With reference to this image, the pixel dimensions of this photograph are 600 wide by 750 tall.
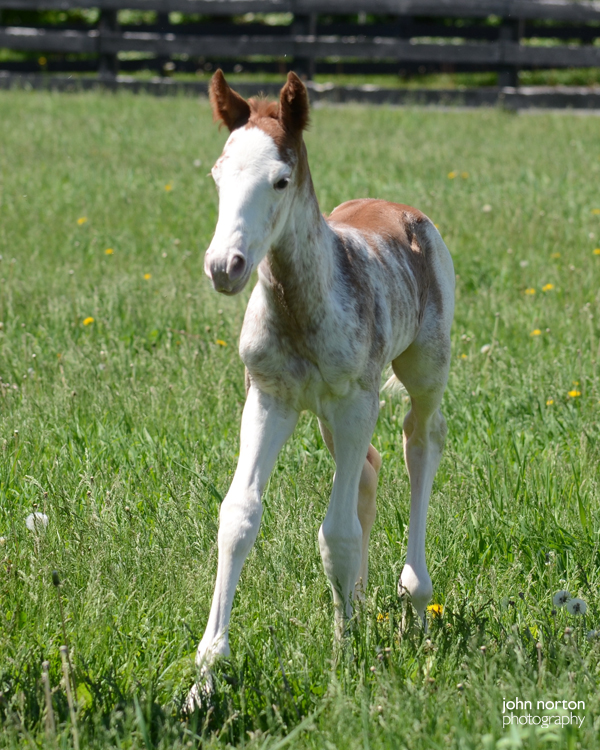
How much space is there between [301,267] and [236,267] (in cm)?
47

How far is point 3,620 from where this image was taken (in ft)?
8.23

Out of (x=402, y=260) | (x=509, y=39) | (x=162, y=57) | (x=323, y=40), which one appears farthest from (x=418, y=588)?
(x=162, y=57)

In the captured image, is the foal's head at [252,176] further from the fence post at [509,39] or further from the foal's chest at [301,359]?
the fence post at [509,39]

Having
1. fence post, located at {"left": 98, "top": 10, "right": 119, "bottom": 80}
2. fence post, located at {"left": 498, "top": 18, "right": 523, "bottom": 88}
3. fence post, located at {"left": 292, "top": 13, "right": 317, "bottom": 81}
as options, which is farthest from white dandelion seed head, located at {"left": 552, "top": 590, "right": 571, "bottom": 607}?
fence post, located at {"left": 98, "top": 10, "right": 119, "bottom": 80}

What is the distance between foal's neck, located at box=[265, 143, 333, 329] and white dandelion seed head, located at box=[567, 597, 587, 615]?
107cm

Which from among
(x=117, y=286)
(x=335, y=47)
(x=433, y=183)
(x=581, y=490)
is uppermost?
(x=335, y=47)

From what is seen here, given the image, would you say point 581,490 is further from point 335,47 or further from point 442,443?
point 335,47

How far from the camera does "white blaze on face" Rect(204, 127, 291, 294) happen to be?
6.84 ft

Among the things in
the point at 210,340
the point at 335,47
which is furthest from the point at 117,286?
the point at 335,47

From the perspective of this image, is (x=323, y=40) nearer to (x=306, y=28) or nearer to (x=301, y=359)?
(x=306, y=28)

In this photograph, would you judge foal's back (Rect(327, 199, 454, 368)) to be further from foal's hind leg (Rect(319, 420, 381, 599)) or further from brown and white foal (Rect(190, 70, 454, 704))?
foal's hind leg (Rect(319, 420, 381, 599))

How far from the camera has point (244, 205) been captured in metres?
2.18

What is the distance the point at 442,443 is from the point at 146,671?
53.2 inches

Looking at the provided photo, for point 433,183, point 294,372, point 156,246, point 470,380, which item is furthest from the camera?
point 433,183
